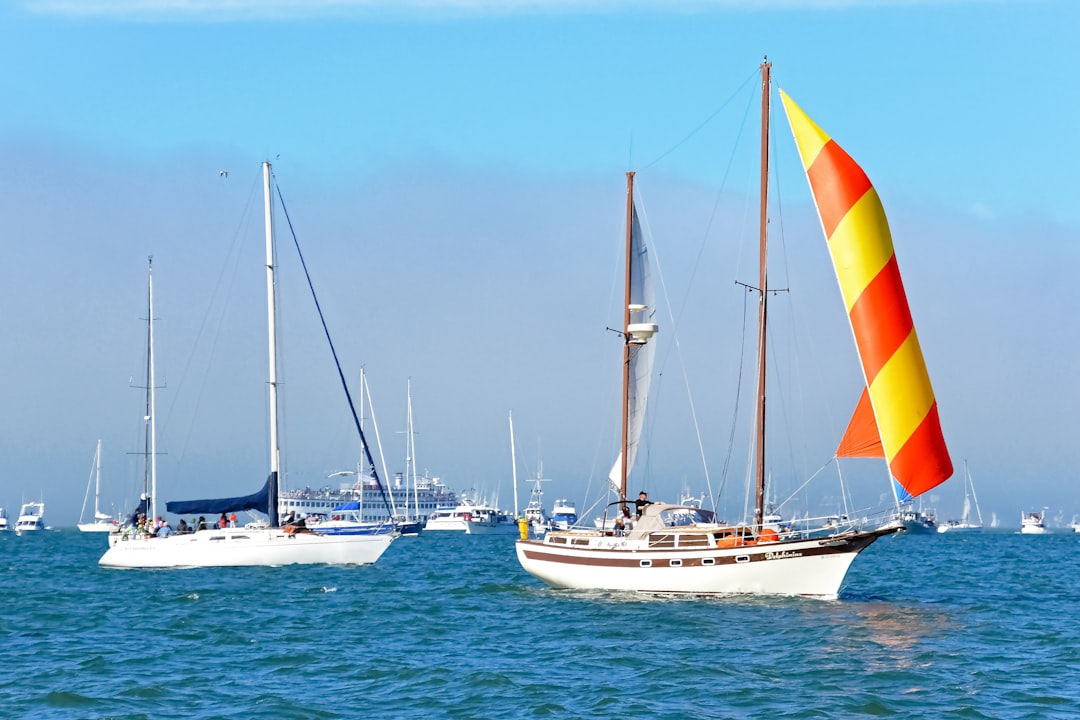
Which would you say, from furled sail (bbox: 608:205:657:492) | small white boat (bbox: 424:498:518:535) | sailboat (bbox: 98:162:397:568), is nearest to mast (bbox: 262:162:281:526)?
sailboat (bbox: 98:162:397:568)

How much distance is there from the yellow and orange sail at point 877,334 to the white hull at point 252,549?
23488mm

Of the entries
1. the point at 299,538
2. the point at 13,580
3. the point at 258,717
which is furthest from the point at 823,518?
the point at 13,580

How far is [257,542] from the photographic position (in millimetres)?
48219

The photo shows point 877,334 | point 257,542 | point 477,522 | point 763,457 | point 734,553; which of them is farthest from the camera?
point 477,522

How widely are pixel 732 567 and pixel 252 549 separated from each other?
21836 mm

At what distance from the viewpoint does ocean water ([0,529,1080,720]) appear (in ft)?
66.7

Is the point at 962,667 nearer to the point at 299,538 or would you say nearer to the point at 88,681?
the point at 88,681

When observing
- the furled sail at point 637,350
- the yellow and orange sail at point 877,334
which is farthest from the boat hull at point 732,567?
the furled sail at point 637,350

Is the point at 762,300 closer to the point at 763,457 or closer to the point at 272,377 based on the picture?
the point at 763,457

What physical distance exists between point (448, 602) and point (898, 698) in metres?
19.4

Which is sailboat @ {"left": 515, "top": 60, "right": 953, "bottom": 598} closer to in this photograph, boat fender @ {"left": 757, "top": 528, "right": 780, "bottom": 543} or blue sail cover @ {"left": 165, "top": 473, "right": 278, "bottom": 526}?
boat fender @ {"left": 757, "top": 528, "right": 780, "bottom": 543}

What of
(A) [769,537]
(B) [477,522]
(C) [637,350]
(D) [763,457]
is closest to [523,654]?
(A) [769,537]

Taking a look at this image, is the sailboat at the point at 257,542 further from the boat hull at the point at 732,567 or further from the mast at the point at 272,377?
the boat hull at the point at 732,567

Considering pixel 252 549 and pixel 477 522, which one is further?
pixel 477 522
